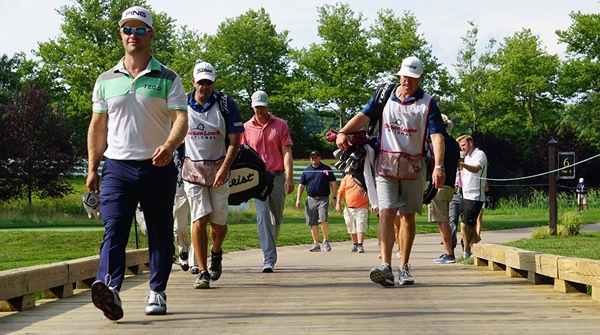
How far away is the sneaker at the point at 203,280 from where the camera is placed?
9852 mm

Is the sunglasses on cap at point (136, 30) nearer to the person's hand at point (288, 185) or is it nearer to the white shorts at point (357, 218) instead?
the person's hand at point (288, 185)

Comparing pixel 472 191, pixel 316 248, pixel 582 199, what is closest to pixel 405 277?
pixel 472 191

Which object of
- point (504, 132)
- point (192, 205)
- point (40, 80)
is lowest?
point (192, 205)

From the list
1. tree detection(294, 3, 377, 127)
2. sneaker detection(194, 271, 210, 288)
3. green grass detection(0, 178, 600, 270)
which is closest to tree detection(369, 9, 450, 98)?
tree detection(294, 3, 377, 127)

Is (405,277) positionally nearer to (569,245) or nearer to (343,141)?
(343,141)

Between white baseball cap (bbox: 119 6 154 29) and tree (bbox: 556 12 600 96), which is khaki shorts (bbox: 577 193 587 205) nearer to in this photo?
tree (bbox: 556 12 600 96)

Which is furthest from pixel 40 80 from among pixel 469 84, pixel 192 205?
pixel 192 205

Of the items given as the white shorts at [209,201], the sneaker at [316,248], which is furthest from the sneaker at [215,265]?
the sneaker at [316,248]

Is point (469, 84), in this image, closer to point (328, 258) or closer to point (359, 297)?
point (328, 258)

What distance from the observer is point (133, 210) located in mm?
7609

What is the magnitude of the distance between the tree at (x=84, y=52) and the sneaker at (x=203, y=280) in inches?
2310

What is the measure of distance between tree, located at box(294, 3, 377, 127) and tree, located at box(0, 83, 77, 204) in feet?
99.3

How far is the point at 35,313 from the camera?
7.89 metres

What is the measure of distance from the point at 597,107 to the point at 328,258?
6017 cm
